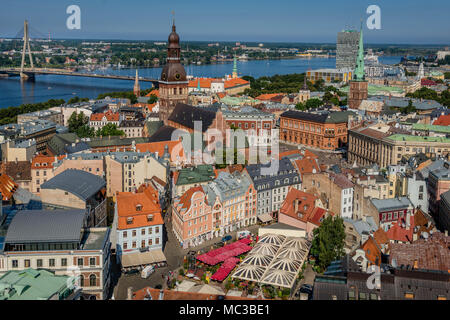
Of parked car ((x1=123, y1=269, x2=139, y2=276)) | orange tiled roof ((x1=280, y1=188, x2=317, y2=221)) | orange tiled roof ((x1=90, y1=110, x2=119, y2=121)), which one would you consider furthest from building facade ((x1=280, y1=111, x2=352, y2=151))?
parked car ((x1=123, y1=269, x2=139, y2=276))


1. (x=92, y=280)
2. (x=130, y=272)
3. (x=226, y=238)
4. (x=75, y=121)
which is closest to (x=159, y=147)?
(x=226, y=238)

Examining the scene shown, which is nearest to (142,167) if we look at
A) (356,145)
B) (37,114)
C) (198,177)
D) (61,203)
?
(198,177)

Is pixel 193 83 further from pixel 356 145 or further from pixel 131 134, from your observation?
pixel 356 145

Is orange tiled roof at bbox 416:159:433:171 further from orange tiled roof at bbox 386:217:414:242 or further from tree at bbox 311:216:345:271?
tree at bbox 311:216:345:271

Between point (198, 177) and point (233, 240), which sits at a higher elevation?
point (198, 177)

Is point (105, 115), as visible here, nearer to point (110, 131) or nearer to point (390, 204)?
point (110, 131)
